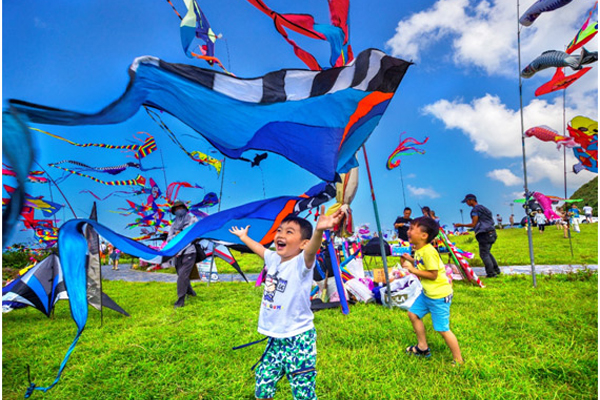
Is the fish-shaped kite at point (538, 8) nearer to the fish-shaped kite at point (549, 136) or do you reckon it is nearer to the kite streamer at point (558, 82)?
the kite streamer at point (558, 82)

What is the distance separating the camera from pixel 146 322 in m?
4.58

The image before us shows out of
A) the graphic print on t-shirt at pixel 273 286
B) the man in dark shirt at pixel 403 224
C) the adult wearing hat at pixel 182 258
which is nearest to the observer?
the graphic print on t-shirt at pixel 273 286

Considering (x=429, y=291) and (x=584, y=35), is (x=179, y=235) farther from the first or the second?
(x=584, y=35)

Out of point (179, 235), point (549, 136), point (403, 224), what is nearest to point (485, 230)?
point (403, 224)

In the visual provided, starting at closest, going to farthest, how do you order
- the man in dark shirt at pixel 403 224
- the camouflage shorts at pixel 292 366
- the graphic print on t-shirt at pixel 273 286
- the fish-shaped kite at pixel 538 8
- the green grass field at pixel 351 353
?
the camouflage shorts at pixel 292 366
the graphic print on t-shirt at pixel 273 286
the green grass field at pixel 351 353
the fish-shaped kite at pixel 538 8
the man in dark shirt at pixel 403 224

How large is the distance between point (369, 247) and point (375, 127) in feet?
11.3

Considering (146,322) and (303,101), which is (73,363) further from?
(303,101)

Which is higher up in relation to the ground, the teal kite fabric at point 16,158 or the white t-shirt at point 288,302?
the teal kite fabric at point 16,158

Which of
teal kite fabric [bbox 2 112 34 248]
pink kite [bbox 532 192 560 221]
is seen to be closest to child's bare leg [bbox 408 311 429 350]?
teal kite fabric [bbox 2 112 34 248]

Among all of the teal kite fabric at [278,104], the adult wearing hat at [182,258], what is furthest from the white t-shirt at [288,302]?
the adult wearing hat at [182,258]

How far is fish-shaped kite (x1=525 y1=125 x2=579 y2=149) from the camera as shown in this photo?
13.6 feet

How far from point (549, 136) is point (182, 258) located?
5.95m

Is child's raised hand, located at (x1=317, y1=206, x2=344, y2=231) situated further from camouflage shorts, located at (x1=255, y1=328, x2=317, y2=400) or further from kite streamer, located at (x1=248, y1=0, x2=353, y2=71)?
kite streamer, located at (x1=248, y1=0, x2=353, y2=71)

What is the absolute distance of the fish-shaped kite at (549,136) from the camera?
163 inches
